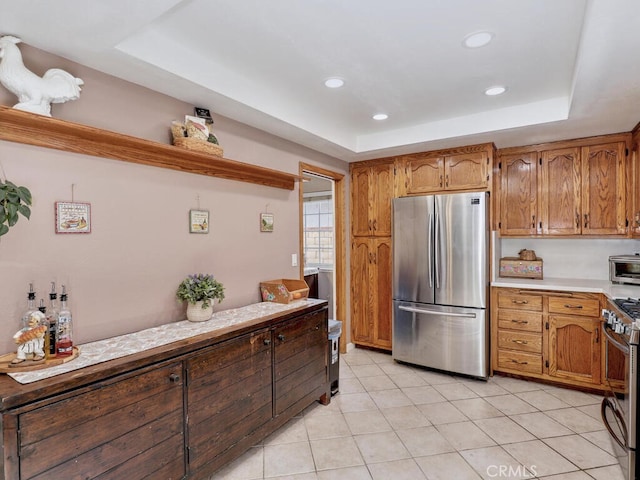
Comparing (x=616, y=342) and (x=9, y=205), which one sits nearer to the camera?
(x=9, y=205)

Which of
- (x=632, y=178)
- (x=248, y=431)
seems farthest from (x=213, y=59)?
(x=632, y=178)

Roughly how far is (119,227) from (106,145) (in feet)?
1.49

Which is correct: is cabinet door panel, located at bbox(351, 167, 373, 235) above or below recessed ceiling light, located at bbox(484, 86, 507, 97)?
below

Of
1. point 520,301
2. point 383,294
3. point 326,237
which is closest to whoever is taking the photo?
point 520,301

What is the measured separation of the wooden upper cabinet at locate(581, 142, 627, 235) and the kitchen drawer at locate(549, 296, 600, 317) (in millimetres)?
688

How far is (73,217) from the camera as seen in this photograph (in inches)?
71.6

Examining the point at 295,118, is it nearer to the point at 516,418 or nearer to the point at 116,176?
the point at 116,176

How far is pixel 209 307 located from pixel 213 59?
1.58 m

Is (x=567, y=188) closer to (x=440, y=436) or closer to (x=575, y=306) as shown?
(x=575, y=306)

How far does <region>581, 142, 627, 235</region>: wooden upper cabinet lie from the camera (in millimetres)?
3219

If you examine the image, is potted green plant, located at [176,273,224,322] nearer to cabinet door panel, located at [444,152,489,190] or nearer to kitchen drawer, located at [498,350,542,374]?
cabinet door panel, located at [444,152,489,190]

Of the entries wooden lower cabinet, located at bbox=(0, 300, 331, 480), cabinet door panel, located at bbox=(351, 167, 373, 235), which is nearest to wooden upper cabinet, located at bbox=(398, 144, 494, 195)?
cabinet door panel, located at bbox=(351, 167, 373, 235)

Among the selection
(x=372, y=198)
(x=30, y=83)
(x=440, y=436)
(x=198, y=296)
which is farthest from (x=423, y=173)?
(x=30, y=83)

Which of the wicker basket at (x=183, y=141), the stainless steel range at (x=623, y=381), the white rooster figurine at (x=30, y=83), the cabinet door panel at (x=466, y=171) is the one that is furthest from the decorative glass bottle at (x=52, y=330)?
the cabinet door panel at (x=466, y=171)
